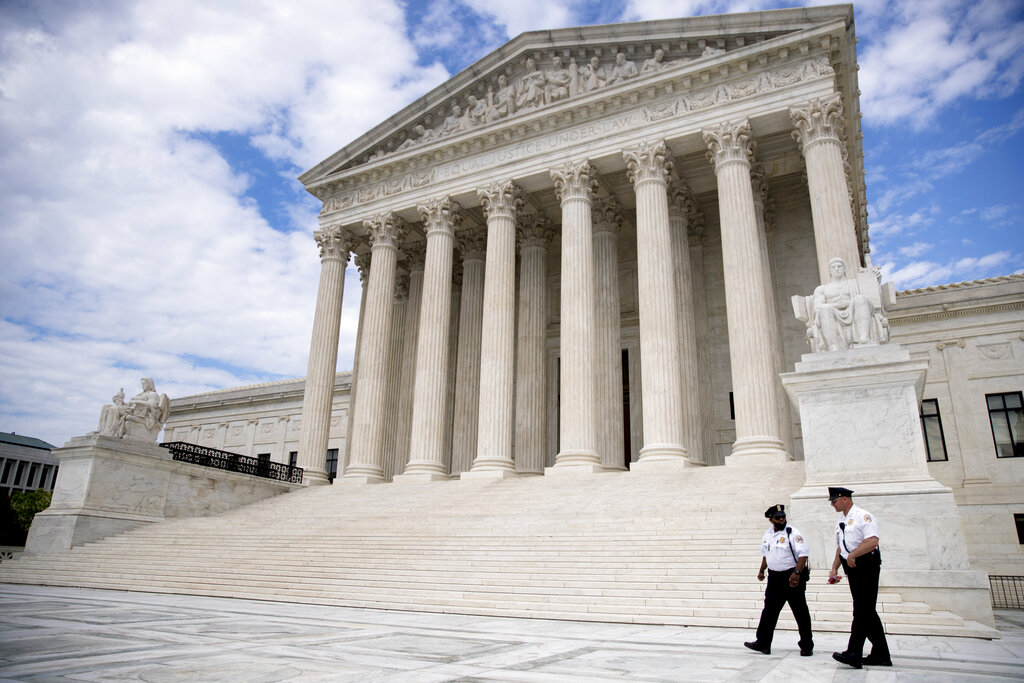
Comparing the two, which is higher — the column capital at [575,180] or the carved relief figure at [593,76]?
the carved relief figure at [593,76]

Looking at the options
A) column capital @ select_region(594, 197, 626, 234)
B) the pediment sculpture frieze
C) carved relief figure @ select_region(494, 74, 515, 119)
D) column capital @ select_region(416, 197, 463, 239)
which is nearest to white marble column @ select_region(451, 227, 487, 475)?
column capital @ select_region(416, 197, 463, 239)

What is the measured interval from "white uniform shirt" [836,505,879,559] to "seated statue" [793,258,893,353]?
6268mm

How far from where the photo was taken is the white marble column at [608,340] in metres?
26.4

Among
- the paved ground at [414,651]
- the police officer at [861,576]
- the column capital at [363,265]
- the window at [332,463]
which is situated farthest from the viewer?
the window at [332,463]

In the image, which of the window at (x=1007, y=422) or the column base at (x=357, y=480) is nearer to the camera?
the window at (x=1007, y=422)

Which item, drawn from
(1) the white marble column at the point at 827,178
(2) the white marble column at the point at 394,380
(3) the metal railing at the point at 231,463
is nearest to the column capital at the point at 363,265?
(2) the white marble column at the point at 394,380

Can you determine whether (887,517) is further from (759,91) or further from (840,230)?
(759,91)

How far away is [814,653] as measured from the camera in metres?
7.00

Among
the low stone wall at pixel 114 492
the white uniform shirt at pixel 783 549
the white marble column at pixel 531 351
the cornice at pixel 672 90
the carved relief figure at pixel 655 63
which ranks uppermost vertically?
the carved relief figure at pixel 655 63

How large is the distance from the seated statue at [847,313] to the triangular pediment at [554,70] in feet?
45.4

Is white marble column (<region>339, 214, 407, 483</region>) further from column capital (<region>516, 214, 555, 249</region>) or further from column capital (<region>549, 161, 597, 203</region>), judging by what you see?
column capital (<region>549, 161, 597, 203</region>)

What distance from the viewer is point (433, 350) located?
92.1 ft

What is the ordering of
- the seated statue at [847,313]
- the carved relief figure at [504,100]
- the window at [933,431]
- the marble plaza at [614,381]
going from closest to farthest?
the marble plaza at [614,381] < the seated statue at [847,313] < the window at [933,431] < the carved relief figure at [504,100]

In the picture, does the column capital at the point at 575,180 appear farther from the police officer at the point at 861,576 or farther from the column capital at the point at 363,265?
the police officer at the point at 861,576
